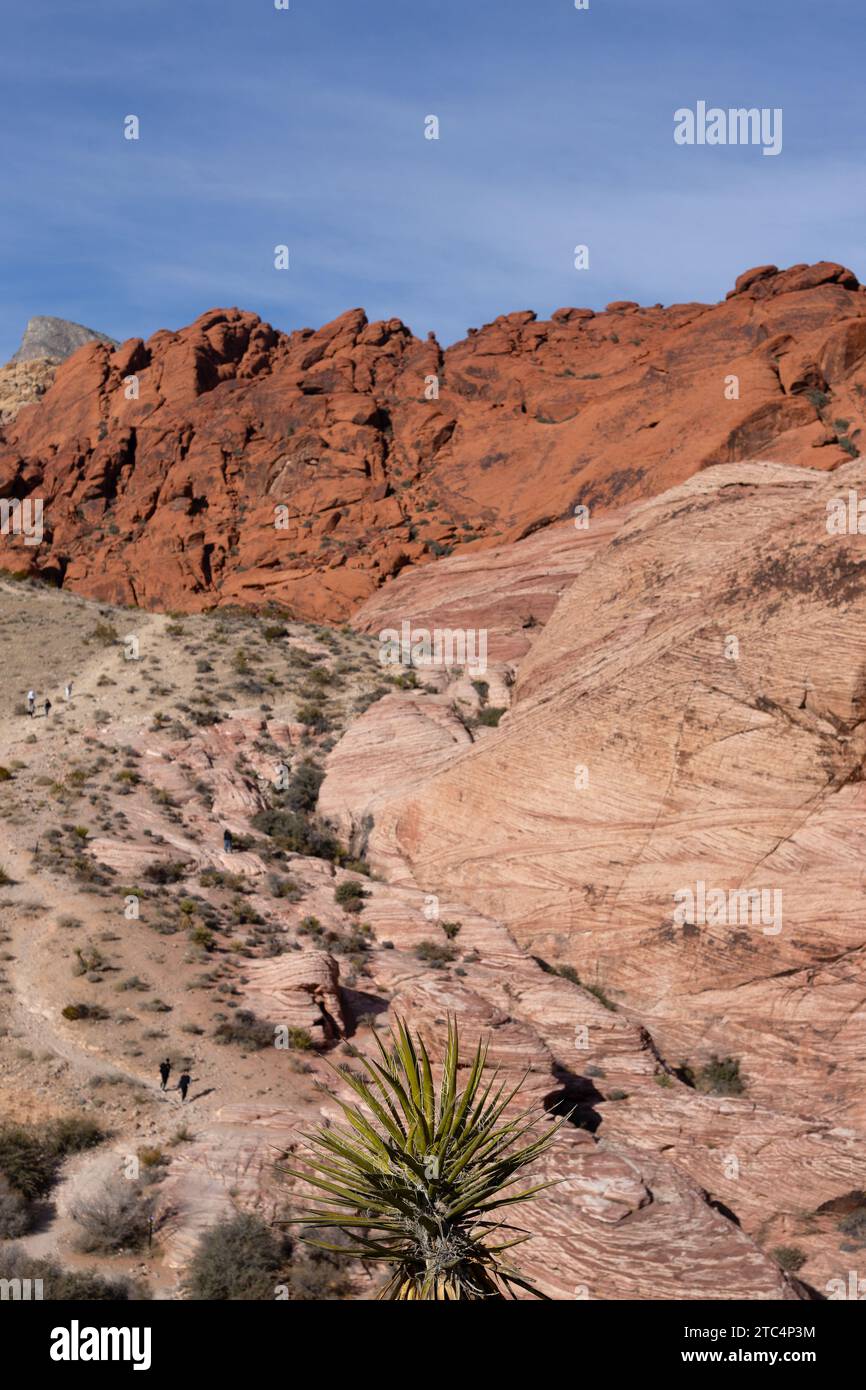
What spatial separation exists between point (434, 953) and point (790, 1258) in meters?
8.03

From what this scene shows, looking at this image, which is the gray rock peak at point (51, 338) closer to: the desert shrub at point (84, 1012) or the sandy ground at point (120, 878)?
the sandy ground at point (120, 878)

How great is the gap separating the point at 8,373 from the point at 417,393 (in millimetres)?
63717

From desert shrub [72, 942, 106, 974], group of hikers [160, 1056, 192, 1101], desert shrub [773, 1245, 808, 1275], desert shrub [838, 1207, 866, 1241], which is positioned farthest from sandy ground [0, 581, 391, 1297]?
desert shrub [838, 1207, 866, 1241]

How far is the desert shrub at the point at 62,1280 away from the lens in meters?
11.9

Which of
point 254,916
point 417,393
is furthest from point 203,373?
point 254,916

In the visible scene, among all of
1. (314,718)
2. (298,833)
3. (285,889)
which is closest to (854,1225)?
(285,889)

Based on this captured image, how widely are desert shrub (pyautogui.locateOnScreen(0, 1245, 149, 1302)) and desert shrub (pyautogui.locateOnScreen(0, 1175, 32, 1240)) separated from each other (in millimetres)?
437

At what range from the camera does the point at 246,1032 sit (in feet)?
58.7

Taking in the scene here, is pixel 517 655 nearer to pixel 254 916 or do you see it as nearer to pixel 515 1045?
pixel 254 916

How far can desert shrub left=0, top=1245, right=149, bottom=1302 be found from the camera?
11852 mm

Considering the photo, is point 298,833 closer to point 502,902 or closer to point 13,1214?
point 502,902

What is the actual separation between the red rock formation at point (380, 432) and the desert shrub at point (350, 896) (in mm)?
26836

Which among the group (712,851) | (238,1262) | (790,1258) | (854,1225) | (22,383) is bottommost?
(790,1258)

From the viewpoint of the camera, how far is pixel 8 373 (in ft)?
363
